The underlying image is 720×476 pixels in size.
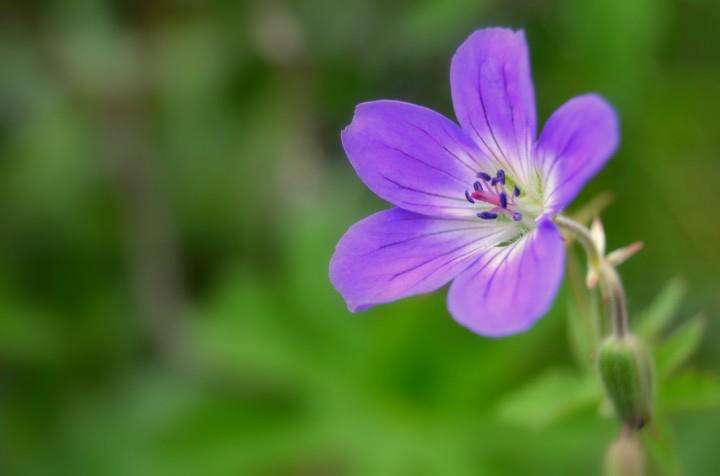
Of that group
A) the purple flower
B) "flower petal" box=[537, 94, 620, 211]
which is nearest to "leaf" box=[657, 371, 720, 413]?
the purple flower

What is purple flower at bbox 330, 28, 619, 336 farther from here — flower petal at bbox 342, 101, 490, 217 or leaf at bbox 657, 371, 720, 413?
leaf at bbox 657, 371, 720, 413

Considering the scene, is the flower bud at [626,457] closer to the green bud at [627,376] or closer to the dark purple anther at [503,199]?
the green bud at [627,376]

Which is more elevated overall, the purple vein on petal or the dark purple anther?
the purple vein on petal

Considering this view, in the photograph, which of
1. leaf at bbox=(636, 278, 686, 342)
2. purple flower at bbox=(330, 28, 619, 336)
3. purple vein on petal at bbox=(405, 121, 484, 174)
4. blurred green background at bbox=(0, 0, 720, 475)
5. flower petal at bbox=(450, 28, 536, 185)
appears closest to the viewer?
purple flower at bbox=(330, 28, 619, 336)

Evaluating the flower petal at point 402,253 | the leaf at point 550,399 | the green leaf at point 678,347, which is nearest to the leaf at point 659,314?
the green leaf at point 678,347

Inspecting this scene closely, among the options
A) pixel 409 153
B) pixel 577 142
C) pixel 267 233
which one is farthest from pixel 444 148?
pixel 267 233

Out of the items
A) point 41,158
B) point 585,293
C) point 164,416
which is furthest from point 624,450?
point 41,158

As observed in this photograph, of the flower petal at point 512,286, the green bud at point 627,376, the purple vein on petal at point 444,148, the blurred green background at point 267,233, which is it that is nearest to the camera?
the flower petal at point 512,286
